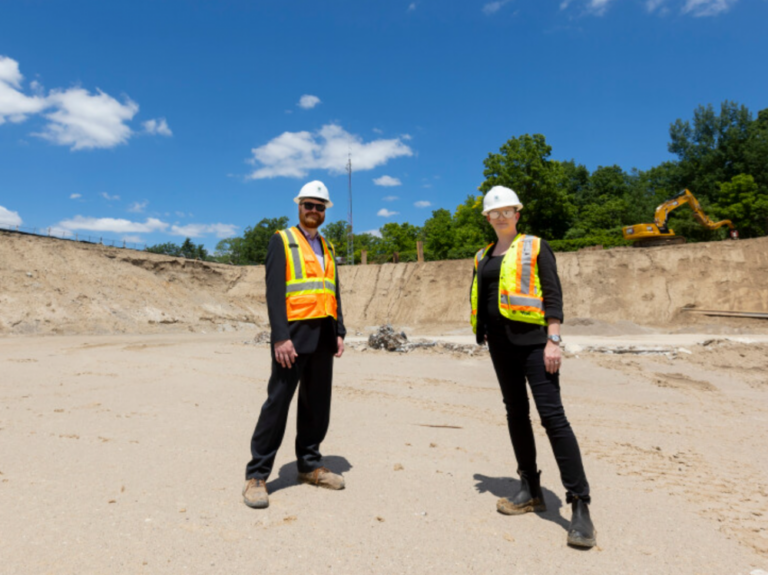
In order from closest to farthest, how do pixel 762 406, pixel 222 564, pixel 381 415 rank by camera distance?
1. pixel 222 564
2. pixel 381 415
3. pixel 762 406

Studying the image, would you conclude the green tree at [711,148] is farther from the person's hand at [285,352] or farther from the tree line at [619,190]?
the person's hand at [285,352]

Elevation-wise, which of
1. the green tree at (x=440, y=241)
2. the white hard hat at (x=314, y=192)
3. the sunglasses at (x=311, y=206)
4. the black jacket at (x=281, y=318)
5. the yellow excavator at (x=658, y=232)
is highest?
the green tree at (x=440, y=241)

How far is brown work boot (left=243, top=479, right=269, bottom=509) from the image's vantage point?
3.00m

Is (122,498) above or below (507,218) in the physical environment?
below

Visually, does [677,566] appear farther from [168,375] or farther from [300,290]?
[168,375]

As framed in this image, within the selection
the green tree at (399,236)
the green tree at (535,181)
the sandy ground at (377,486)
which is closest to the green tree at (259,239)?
the green tree at (399,236)

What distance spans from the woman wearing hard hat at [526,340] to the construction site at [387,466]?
23 cm

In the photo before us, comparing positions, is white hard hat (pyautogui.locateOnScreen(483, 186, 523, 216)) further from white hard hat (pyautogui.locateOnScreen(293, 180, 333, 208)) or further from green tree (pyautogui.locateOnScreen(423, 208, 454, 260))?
green tree (pyautogui.locateOnScreen(423, 208, 454, 260))

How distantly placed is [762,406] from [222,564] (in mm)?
6994

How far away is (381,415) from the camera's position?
19.1ft

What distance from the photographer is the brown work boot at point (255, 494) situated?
3004mm

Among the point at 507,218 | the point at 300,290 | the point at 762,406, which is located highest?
the point at 507,218

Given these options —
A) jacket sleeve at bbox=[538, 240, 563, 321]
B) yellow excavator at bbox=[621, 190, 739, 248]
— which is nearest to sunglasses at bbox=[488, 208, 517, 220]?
jacket sleeve at bbox=[538, 240, 563, 321]

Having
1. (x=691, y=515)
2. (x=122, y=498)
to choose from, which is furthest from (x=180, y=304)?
(x=691, y=515)
